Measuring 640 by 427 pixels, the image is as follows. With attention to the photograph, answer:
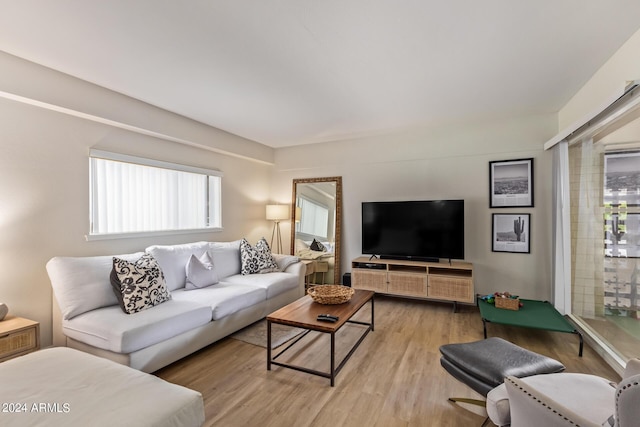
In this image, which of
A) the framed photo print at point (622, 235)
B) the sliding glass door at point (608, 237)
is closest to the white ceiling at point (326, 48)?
the sliding glass door at point (608, 237)

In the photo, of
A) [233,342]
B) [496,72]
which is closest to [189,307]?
[233,342]

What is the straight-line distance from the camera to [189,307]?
255 centimetres

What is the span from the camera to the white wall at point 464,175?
372 centimetres

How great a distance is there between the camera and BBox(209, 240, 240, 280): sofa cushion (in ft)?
12.1

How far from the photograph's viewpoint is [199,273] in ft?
10.6

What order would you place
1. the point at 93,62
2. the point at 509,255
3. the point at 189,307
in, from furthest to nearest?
the point at 509,255 < the point at 189,307 < the point at 93,62

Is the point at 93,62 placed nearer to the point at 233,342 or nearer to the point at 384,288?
the point at 233,342

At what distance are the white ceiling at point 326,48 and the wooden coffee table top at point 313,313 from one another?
2091mm

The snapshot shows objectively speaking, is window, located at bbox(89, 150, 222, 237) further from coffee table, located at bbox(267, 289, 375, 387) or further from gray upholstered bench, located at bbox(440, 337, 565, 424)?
gray upholstered bench, located at bbox(440, 337, 565, 424)

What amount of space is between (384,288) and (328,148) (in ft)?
8.18

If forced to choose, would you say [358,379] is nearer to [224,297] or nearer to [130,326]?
[224,297]

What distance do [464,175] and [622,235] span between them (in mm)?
2007

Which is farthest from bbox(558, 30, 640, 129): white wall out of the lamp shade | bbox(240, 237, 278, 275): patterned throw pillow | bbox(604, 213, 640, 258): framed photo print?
the lamp shade

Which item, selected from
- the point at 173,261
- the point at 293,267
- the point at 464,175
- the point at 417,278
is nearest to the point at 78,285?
the point at 173,261
